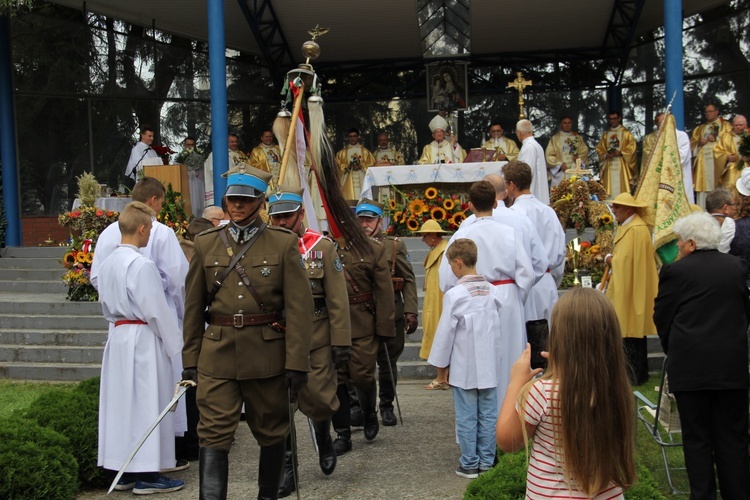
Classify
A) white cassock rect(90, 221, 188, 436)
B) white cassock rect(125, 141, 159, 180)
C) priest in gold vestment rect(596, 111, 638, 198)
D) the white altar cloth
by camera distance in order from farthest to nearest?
priest in gold vestment rect(596, 111, 638, 198)
white cassock rect(125, 141, 159, 180)
the white altar cloth
white cassock rect(90, 221, 188, 436)

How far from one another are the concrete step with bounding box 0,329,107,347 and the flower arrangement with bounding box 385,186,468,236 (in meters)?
4.89

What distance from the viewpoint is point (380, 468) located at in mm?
6750

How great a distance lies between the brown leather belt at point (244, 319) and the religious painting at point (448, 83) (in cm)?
1669

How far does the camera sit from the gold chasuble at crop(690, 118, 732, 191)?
59.1 ft

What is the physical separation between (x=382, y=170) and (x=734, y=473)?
1059 cm

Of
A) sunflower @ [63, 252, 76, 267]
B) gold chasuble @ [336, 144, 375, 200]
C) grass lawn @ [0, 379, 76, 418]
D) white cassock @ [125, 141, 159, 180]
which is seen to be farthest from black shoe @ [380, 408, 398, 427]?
gold chasuble @ [336, 144, 375, 200]

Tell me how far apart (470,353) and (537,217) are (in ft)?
5.50

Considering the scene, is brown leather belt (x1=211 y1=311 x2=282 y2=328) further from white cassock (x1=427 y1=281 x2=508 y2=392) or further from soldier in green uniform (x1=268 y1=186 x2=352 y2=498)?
white cassock (x1=427 y1=281 x2=508 y2=392)

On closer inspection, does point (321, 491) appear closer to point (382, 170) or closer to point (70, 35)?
point (382, 170)

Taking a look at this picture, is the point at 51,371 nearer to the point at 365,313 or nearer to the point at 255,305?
the point at 365,313

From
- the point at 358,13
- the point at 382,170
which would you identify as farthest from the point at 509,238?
the point at 358,13

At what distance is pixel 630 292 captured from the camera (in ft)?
30.1

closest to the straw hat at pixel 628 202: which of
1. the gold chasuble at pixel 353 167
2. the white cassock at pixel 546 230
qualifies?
the white cassock at pixel 546 230

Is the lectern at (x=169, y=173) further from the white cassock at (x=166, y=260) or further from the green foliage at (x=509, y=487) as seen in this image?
the green foliage at (x=509, y=487)
